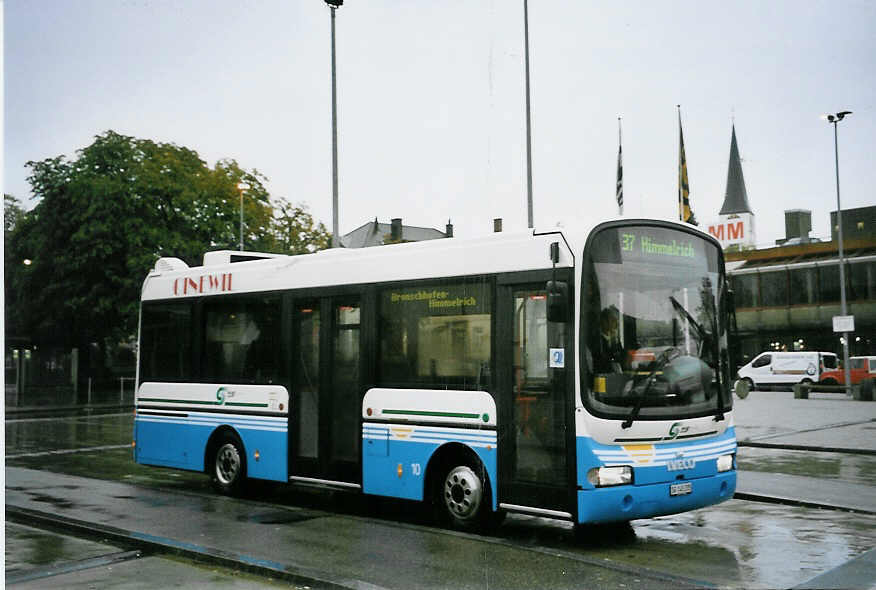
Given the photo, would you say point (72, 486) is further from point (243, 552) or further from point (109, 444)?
point (109, 444)

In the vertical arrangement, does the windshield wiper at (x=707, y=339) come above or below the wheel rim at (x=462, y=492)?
above

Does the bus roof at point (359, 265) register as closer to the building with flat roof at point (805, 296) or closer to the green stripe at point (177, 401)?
the green stripe at point (177, 401)

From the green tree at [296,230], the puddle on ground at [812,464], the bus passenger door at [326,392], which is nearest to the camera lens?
the bus passenger door at [326,392]

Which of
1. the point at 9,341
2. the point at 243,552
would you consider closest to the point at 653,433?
the point at 243,552

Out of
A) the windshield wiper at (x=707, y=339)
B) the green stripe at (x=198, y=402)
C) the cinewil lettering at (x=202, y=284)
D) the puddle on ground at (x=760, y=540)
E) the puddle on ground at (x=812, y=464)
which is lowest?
the puddle on ground at (x=760, y=540)

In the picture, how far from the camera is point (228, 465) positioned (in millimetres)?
12828

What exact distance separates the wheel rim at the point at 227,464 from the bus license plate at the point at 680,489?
5.99 metres

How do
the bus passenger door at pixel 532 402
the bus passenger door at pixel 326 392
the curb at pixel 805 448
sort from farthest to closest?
the curb at pixel 805 448
the bus passenger door at pixel 326 392
the bus passenger door at pixel 532 402

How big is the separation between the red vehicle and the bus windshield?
36.1m

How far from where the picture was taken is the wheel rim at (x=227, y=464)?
12.6m

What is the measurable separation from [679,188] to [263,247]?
1933 centimetres

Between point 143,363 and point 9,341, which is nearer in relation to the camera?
point 143,363

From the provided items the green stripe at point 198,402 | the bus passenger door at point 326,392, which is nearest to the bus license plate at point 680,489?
the bus passenger door at point 326,392

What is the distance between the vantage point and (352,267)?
37.3 feet
